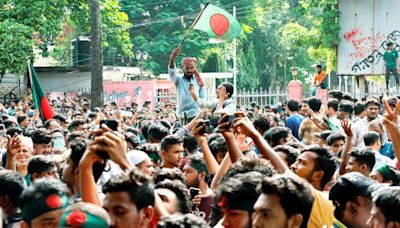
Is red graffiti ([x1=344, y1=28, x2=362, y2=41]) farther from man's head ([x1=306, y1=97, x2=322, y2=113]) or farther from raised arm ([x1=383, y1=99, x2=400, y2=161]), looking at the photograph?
raised arm ([x1=383, y1=99, x2=400, y2=161])

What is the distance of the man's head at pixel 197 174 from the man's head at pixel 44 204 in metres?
2.33

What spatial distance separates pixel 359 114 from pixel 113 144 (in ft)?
25.1

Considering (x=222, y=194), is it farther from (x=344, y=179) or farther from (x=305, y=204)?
(x=344, y=179)

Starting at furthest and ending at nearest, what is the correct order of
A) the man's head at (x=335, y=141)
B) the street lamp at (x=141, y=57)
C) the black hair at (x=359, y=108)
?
the street lamp at (x=141, y=57)
the black hair at (x=359, y=108)
the man's head at (x=335, y=141)

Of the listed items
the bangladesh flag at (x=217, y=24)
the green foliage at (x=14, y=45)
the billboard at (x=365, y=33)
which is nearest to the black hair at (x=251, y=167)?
the bangladesh flag at (x=217, y=24)

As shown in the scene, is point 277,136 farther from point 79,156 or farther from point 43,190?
point 43,190

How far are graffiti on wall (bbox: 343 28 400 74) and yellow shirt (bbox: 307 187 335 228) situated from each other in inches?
654

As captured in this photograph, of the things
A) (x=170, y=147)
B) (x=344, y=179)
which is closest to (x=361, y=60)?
(x=170, y=147)

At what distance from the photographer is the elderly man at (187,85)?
11.0 meters

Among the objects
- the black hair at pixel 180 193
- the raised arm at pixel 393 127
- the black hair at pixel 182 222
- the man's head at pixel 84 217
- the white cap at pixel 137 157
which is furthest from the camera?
the white cap at pixel 137 157

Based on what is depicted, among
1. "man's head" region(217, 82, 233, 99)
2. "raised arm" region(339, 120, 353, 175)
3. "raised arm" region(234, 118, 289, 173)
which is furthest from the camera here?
"man's head" region(217, 82, 233, 99)

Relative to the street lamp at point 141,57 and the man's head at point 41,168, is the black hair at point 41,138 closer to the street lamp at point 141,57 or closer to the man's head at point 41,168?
the man's head at point 41,168

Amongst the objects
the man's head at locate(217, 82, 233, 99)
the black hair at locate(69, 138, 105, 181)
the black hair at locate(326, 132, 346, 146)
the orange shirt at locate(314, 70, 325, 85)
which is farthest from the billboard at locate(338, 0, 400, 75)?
the black hair at locate(69, 138, 105, 181)

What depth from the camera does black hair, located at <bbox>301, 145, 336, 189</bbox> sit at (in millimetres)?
6105
